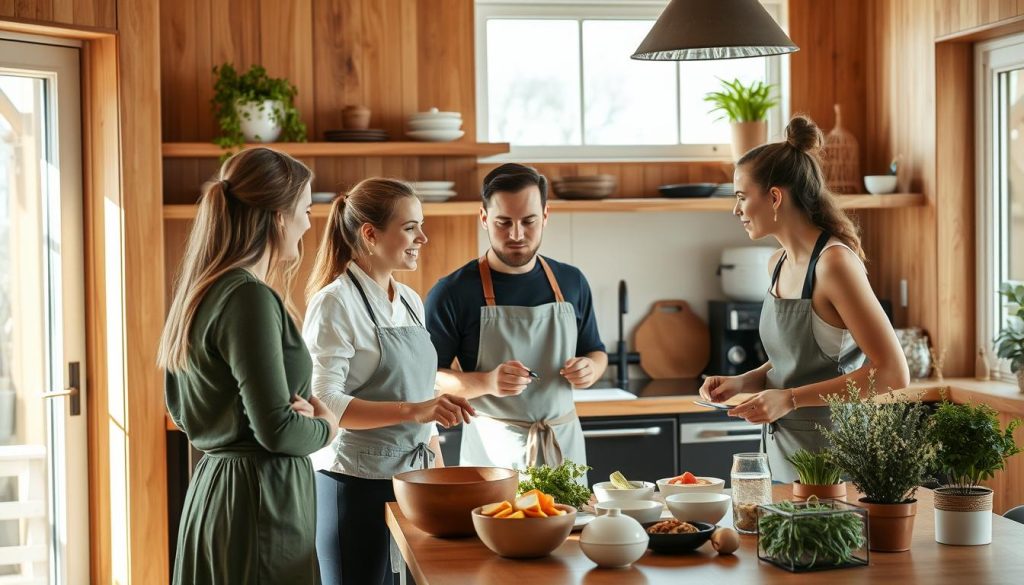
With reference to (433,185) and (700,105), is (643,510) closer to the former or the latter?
(433,185)

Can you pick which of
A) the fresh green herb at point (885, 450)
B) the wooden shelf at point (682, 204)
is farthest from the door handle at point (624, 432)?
the fresh green herb at point (885, 450)

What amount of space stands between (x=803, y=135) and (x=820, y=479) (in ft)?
3.11

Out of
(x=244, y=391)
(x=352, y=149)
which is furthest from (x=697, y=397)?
(x=244, y=391)

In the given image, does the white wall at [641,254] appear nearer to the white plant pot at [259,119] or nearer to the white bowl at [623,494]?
the white plant pot at [259,119]

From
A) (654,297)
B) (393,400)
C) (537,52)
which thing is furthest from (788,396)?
(537,52)

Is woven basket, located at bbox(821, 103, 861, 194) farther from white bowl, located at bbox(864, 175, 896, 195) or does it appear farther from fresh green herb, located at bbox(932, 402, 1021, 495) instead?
fresh green herb, located at bbox(932, 402, 1021, 495)

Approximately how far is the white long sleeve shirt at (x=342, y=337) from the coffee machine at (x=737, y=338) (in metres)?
2.33

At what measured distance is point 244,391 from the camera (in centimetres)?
216

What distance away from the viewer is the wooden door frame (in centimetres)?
418

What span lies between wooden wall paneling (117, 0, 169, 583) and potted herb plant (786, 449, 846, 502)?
8.63 ft

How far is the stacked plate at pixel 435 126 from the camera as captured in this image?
4633mm

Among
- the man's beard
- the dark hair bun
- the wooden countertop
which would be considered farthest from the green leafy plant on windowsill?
the man's beard

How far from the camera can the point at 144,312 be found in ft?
13.9

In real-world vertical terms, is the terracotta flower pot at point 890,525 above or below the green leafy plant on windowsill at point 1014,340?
below
